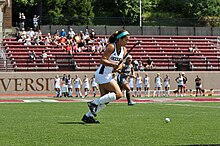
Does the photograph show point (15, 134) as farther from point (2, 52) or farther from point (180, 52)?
point (180, 52)

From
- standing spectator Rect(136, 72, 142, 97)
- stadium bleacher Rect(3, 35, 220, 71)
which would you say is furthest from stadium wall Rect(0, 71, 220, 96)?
standing spectator Rect(136, 72, 142, 97)

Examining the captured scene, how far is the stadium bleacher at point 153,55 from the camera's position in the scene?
47.2 meters

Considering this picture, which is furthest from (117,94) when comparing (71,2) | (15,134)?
(71,2)

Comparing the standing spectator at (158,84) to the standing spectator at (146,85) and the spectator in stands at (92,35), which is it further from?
the spectator in stands at (92,35)

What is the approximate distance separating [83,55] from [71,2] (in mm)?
20649

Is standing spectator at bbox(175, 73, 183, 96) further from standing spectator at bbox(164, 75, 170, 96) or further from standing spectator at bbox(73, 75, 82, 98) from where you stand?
standing spectator at bbox(73, 75, 82, 98)

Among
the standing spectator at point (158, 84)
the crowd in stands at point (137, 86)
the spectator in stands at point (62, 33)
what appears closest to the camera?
the crowd in stands at point (137, 86)

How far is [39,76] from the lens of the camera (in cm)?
4509

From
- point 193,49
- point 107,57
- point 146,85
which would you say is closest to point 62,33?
point 193,49

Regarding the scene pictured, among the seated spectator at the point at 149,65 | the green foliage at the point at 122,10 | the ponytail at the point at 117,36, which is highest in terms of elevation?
the green foliage at the point at 122,10

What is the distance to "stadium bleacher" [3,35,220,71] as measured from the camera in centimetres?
4722

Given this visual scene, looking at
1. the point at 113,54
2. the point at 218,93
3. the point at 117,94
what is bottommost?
the point at 218,93

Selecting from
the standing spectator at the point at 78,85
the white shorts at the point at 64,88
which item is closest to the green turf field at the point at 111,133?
the white shorts at the point at 64,88

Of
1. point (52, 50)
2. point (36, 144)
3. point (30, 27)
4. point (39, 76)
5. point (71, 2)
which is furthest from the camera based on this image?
point (71, 2)
